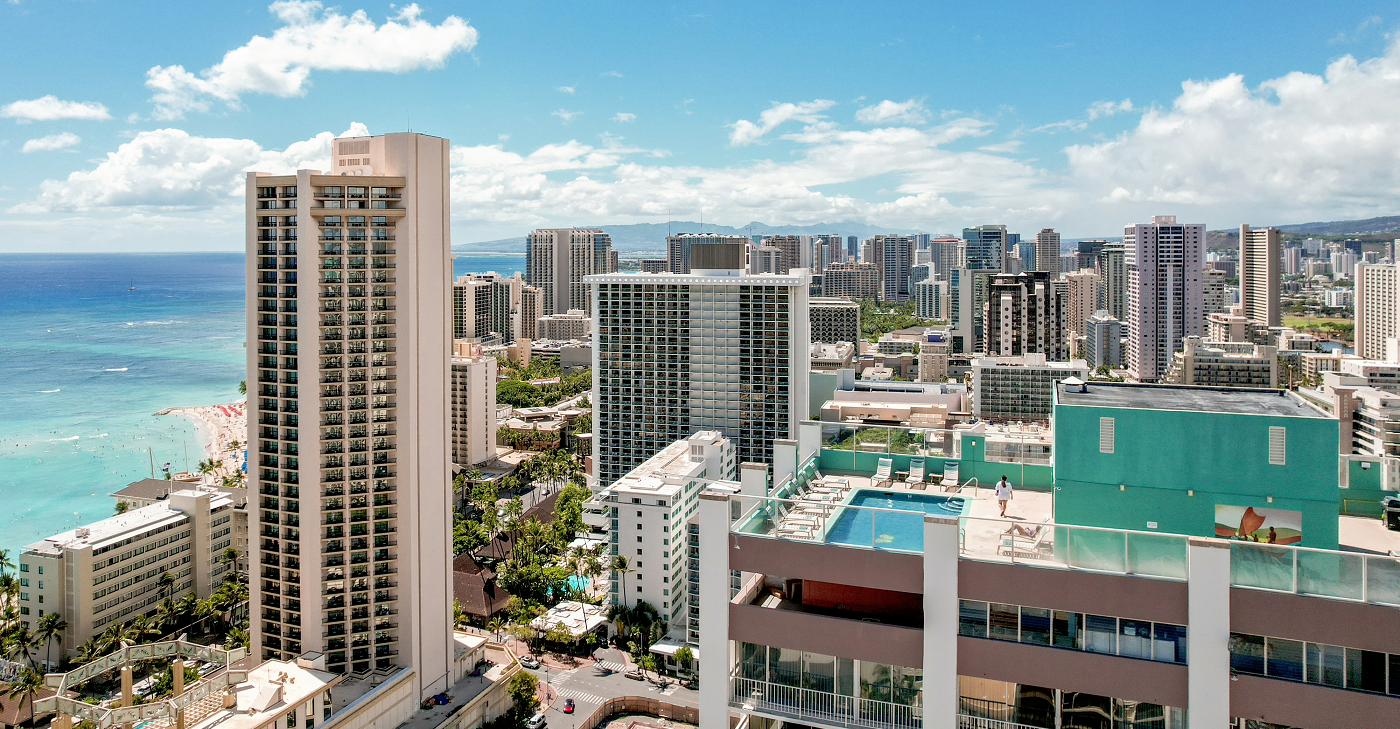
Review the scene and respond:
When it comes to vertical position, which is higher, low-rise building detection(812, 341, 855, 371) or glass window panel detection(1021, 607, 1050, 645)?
low-rise building detection(812, 341, 855, 371)

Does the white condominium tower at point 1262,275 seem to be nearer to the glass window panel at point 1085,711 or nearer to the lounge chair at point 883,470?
the lounge chair at point 883,470

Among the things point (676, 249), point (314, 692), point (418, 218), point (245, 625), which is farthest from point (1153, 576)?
point (676, 249)

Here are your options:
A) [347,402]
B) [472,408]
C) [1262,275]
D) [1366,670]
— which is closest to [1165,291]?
[1262,275]

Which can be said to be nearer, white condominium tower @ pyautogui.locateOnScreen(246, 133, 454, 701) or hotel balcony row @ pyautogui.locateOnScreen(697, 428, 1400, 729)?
hotel balcony row @ pyautogui.locateOnScreen(697, 428, 1400, 729)

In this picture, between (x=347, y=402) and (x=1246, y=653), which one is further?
Result: (x=347, y=402)

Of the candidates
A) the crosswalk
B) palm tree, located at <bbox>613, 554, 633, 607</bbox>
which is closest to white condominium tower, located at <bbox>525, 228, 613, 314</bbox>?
palm tree, located at <bbox>613, 554, 633, 607</bbox>

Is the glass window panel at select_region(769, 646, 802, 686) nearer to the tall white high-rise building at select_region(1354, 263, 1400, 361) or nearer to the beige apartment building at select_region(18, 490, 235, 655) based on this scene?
the beige apartment building at select_region(18, 490, 235, 655)

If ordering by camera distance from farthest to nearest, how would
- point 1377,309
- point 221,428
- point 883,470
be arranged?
point 221,428
point 1377,309
point 883,470

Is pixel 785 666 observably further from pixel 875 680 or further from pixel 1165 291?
pixel 1165 291
